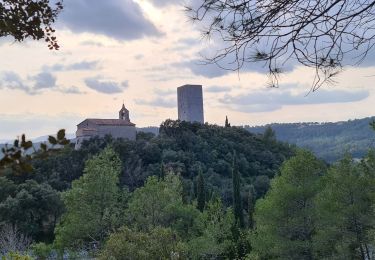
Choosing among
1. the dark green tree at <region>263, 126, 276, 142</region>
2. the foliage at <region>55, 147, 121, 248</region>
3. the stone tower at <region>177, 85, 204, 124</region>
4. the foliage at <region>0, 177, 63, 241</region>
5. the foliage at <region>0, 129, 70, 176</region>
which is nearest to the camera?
the foliage at <region>0, 129, 70, 176</region>

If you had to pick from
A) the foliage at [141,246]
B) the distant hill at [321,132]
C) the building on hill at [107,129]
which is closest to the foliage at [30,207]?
the foliage at [141,246]

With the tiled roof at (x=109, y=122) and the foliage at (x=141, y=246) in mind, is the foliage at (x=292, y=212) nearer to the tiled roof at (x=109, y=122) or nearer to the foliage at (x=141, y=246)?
the foliage at (x=141, y=246)

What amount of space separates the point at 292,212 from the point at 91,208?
775 centimetres

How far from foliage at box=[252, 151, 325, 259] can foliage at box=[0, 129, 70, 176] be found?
52.7 feet

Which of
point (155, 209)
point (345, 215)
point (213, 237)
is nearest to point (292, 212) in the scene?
point (345, 215)

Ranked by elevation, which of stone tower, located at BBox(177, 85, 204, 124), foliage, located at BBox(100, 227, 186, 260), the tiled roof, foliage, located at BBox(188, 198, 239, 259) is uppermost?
stone tower, located at BBox(177, 85, 204, 124)

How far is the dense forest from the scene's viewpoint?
19688mm

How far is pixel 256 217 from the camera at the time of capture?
708 inches

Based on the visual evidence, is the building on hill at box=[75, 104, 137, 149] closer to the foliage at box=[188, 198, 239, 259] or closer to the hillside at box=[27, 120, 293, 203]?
the hillside at box=[27, 120, 293, 203]

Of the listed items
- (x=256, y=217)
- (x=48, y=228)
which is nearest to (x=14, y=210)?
(x=48, y=228)

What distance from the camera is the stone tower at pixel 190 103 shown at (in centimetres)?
8662

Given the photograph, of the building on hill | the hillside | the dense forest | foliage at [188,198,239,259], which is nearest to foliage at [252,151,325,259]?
foliage at [188,198,239,259]

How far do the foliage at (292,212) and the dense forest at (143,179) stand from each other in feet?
10.3

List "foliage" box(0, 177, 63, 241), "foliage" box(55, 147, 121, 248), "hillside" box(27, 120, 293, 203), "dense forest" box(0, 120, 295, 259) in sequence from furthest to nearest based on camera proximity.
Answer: "hillside" box(27, 120, 293, 203), "foliage" box(0, 177, 63, 241), "dense forest" box(0, 120, 295, 259), "foliage" box(55, 147, 121, 248)
